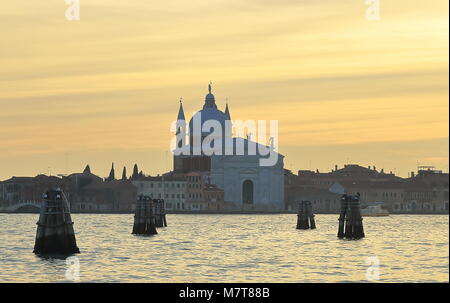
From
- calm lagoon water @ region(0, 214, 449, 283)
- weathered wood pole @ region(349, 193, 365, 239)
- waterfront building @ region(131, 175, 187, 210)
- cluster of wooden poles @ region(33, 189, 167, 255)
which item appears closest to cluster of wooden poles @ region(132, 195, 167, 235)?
calm lagoon water @ region(0, 214, 449, 283)

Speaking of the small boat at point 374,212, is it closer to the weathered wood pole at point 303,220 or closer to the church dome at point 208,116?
the church dome at point 208,116

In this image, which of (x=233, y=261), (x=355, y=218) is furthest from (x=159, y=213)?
(x=233, y=261)

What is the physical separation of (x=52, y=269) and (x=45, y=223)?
3573 millimetres

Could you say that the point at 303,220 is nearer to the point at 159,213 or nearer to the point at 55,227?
the point at 159,213

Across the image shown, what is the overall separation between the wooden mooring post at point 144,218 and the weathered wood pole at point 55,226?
26.0 meters

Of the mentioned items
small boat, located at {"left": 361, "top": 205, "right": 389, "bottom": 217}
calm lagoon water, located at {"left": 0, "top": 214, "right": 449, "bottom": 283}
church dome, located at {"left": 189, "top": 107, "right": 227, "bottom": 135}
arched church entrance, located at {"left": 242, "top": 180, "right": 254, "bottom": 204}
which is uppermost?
church dome, located at {"left": 189, "top": 107, "right": 227, "bottom": 135}

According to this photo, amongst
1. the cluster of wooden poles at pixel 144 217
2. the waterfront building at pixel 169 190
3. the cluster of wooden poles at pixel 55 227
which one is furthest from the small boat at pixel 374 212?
the cluster of wooden poles at pixel 55 227

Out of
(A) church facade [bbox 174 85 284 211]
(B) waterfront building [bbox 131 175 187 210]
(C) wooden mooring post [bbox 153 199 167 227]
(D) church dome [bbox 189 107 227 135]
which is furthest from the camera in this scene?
(D) church dome [bbox 189 107 227 135]

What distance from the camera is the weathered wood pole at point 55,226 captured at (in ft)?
122

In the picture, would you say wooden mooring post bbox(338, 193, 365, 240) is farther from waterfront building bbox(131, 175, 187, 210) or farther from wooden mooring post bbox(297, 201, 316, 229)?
waterfront building bbox(131, 175, 187, 210)

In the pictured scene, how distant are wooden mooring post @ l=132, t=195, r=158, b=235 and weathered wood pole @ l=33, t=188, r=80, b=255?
25972 mm

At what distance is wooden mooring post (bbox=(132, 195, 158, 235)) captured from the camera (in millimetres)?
64625

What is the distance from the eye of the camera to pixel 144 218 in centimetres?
6469
